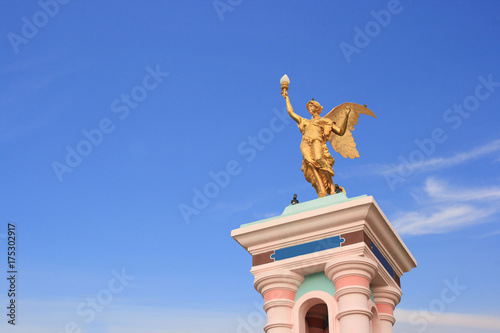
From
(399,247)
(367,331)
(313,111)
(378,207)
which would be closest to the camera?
(367,331)

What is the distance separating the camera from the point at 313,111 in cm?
1662

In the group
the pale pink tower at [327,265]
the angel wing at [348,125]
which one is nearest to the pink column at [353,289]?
the pale pink tower at [327,265]

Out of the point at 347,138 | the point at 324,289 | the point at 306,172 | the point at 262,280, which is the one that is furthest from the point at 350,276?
the point at 347,138

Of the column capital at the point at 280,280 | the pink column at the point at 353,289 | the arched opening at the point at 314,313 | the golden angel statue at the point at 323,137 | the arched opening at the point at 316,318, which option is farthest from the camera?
the golden angel statue at the point at 323,137

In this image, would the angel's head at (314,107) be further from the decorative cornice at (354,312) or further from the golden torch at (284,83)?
the decorative cornice at (354,312)

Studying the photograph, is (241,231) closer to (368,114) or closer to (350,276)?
(350,276)

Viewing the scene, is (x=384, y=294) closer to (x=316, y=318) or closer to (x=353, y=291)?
(x=316, y=318)

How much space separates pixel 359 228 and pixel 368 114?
3811 millimetres

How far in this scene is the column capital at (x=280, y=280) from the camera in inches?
569

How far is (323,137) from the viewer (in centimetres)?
1617

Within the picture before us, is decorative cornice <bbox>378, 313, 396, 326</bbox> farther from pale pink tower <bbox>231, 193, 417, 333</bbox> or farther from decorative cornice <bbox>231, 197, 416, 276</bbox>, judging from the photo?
decorative cornice <bbox>231, 197, 416, 276</bbox>

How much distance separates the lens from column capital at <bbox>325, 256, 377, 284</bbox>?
13.7 m

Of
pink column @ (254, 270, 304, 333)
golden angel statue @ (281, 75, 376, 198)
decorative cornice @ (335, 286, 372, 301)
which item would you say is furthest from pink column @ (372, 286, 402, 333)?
golden angel statue @ (281, 75, 376, 198)

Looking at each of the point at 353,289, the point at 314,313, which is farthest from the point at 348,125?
the point at 353,289
